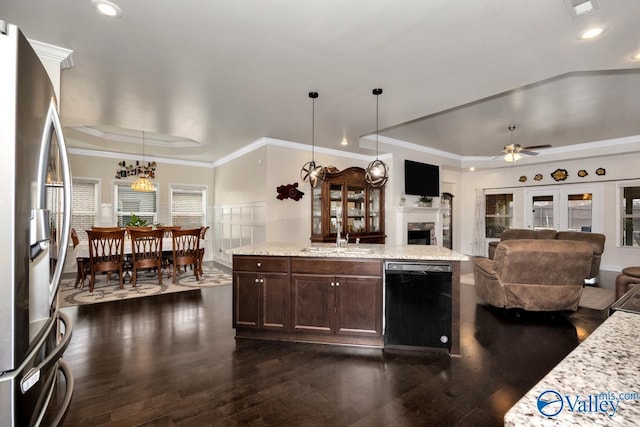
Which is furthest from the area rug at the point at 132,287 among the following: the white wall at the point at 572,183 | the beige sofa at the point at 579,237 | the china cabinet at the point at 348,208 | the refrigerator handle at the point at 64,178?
the white wall at the point at 572,183

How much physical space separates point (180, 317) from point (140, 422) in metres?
1.94

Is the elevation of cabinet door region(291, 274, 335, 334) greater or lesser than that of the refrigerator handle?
lesser

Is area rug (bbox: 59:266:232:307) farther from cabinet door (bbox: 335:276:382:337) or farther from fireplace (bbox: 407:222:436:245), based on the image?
fireplace (bbox: 407:222:436:245)

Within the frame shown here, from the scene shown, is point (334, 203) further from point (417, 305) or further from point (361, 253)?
point (417, 305)

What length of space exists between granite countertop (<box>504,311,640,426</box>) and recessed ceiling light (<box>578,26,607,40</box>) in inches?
103

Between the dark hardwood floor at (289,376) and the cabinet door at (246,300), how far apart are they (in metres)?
0.19

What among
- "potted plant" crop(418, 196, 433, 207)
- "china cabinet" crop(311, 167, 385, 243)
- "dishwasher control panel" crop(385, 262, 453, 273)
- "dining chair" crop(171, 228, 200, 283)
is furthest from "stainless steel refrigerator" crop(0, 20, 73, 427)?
"potted plant" crop(418, 196, 433, 207)

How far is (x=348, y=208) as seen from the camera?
241 inches

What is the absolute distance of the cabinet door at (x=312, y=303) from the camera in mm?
2920

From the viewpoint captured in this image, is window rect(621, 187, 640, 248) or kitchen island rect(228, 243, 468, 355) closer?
kitchen island rect(228, 243, 468, 355)

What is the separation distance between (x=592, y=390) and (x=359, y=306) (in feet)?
7.70

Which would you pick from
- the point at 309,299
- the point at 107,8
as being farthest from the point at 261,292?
the point at 107,8

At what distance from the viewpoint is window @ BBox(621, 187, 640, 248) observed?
21.4 feet

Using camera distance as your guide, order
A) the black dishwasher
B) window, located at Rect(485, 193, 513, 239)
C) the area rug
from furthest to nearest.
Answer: window, located at Rect(485, 193, 513, 239), the area rug, the black dishwasher
